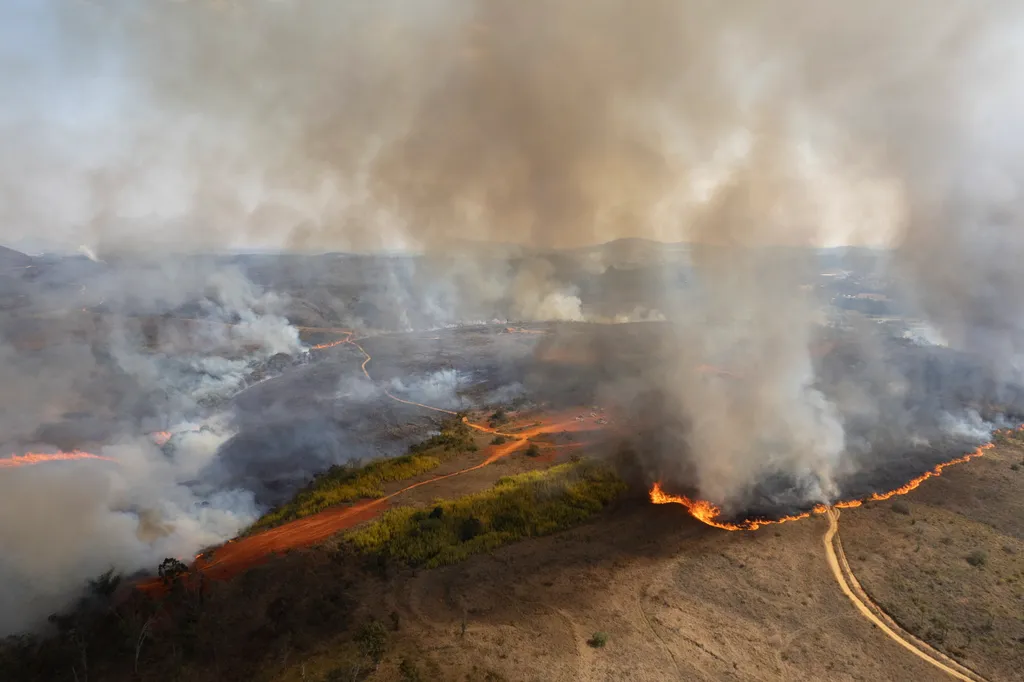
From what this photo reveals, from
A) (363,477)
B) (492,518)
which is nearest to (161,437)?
(363,477)

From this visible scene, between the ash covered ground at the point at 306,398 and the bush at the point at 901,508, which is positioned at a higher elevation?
the ash covered ground at the point at 306,398

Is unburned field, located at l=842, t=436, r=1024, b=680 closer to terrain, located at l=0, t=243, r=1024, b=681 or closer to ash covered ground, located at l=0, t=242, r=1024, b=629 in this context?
terrain, located at l=0, t=243, r=1024, b=681

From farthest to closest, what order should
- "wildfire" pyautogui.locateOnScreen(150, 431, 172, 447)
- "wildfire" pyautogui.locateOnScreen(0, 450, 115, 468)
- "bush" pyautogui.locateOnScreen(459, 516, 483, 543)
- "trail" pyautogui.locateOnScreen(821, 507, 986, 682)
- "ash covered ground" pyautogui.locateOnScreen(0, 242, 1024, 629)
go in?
"wildfire" pyautogui.locateOnScreen(150, 431, 172, 447), "wildfire" pyautogui.locateOnScreen(0, 450, 115, 468), "ash covered ground" pyautogui.locateOnScreen(0, 242, 1024, 629), "bush" pyautogui.locateOnScreen(459, 516, 483, 543), "trail" pyautogui.locateOnScreen(821, 507, 986, 682)

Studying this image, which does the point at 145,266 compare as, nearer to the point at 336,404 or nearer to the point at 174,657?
the point at 336,404

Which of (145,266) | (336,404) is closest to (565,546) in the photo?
(336,404)

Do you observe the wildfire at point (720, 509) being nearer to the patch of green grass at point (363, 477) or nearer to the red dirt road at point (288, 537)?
the red dirt road at point (288, 537)

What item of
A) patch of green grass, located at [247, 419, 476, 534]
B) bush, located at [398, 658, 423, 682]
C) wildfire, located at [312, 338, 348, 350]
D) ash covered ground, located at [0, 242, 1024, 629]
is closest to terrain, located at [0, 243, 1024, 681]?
bush, located at [398, 658, 423, 682]

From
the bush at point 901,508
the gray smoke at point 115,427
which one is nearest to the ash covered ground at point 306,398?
the gray smoke at point 115,427
